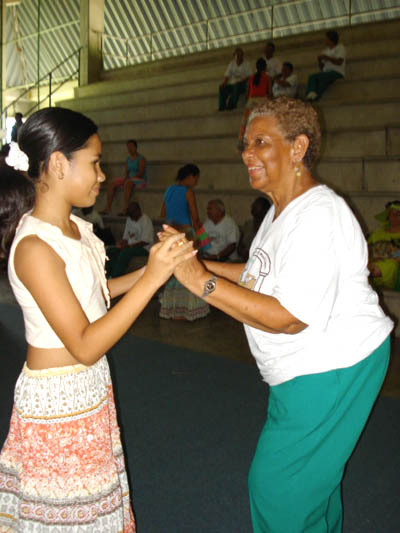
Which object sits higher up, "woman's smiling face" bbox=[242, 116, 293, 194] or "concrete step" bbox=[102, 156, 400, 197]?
"woman's smiling face" bbox=[242, 116, 293, 194]

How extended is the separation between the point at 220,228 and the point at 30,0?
15.5m

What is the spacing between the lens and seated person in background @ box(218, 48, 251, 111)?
8.66 metres

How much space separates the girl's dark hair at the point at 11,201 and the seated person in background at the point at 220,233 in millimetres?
4330

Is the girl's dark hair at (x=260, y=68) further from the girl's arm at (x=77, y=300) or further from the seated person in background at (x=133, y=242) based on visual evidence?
the girl's arm at (x=77, y=300)

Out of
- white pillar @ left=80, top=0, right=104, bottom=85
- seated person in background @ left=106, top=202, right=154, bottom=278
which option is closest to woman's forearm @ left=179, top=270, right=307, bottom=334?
seated person in background @ left=106, top=202, right=154, bottom=278

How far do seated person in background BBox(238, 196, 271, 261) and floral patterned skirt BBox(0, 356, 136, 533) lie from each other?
450 cm

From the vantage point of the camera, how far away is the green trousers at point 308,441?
1.47 meters

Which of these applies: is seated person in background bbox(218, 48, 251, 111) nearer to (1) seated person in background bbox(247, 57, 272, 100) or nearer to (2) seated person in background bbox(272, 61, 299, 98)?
(1) seated person in background bbox(247, 57, 272, 100)

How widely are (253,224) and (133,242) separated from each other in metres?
1.77

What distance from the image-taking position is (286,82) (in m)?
7.88

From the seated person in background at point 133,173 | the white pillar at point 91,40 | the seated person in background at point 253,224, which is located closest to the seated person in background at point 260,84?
the seated person in background at point 133,173

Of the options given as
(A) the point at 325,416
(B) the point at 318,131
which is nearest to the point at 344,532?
(A) the point at 325,416

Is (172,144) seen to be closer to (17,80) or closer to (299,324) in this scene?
(299,324)

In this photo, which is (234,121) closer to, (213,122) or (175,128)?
(213,122)
